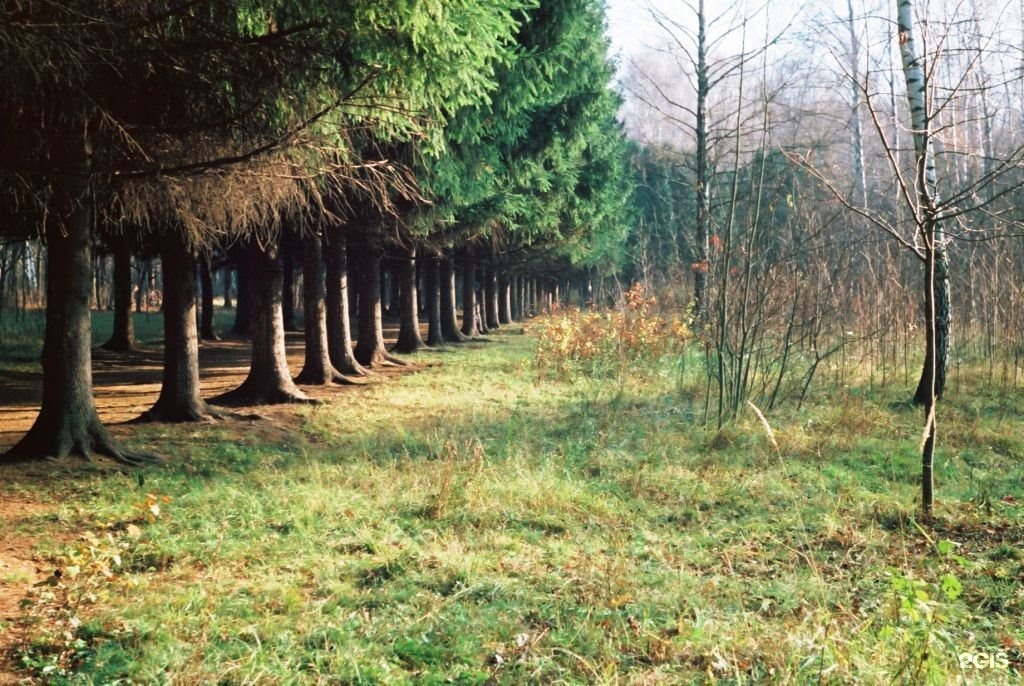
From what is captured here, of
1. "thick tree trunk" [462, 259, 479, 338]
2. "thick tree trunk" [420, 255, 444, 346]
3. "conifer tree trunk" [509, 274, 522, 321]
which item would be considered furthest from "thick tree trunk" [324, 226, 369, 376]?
"conifer tree trunk" [509, 274, 522, 321]

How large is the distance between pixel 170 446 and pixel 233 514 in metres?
3.07

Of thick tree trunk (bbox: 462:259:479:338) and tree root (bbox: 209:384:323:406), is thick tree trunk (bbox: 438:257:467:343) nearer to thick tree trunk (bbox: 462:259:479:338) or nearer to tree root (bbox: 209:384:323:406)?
thick tree trunk (bbox: 462:259:479:338)

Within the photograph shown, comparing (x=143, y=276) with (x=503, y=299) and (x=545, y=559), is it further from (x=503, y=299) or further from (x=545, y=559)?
(x=545, y=559)

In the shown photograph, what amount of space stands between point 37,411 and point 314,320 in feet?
14.5

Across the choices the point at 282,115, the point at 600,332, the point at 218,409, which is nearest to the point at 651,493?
the point at 282,115

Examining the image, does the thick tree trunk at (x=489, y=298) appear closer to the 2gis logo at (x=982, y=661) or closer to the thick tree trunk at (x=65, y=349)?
the thick tree trunk at (x=65, y=349)

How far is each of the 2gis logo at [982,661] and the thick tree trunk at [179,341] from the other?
870 cm

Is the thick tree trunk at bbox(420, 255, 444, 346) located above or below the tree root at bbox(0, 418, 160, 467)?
above

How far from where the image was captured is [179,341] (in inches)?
386

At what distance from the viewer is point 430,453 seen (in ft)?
27.4

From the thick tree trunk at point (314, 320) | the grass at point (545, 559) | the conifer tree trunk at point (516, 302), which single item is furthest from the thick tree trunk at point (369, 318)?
the conifer tree trunk at point (516, 302)

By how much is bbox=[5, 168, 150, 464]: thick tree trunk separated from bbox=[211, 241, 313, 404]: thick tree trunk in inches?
166

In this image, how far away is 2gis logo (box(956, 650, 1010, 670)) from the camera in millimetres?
3329

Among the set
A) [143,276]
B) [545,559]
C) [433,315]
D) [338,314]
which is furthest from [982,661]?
[143,276]
